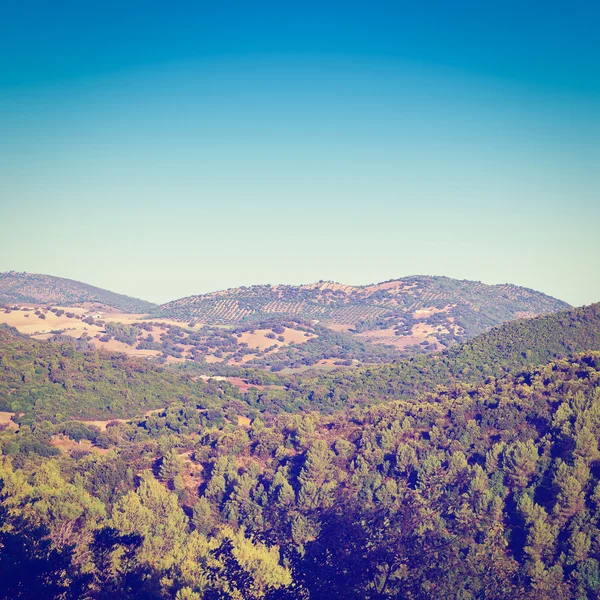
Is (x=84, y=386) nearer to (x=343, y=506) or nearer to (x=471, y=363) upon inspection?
(x=471, y=363)

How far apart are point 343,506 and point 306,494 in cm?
1796

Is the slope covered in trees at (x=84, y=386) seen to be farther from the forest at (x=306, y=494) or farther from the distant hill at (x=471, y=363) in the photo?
the distant hill at (x=471, y=363)

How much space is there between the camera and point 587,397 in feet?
217

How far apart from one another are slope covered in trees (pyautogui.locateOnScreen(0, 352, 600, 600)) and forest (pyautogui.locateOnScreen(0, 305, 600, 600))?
0.53 ft

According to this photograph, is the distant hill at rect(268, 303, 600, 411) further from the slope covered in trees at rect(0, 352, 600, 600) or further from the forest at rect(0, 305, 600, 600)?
the slope covered in trees at rect(0, 352, 600, 600)

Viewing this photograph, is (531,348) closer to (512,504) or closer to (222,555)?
(512,504)

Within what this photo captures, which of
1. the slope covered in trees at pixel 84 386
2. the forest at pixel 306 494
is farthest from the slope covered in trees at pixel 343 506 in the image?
the slope covered in trees at pixel 84 386

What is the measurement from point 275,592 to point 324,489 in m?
25.7

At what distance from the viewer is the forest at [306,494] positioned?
3256cm

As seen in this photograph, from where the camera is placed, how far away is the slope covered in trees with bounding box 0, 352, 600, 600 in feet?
106

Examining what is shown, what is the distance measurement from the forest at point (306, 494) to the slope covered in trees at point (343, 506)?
0.53 ft

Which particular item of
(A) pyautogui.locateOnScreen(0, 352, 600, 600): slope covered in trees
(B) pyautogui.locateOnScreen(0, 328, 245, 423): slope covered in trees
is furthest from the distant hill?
(A) pyautogui.locateOnScreen(0, 352, 600, 600): slope covered in trees

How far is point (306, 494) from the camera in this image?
2249 inches

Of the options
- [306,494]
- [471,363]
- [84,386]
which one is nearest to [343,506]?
[306,494]
